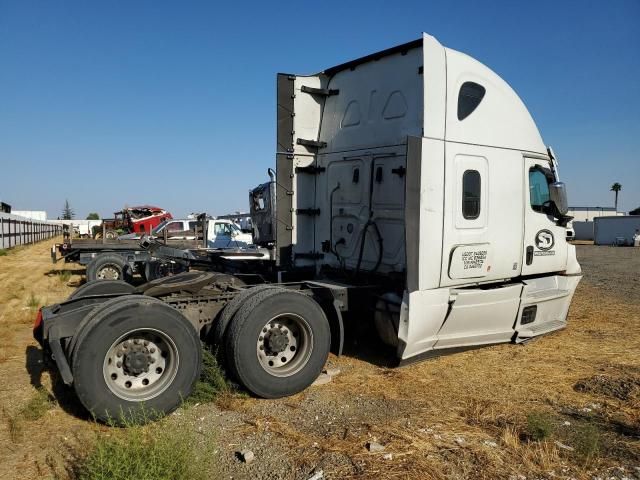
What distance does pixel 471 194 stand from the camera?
6043 mm

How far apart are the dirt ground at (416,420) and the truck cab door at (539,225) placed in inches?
46.0

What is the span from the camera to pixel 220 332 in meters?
5.01

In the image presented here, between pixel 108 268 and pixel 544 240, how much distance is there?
11131 mm

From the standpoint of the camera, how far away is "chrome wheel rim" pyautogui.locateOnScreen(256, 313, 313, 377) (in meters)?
5.06

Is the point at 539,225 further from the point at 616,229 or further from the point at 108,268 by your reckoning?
the point at 616,229

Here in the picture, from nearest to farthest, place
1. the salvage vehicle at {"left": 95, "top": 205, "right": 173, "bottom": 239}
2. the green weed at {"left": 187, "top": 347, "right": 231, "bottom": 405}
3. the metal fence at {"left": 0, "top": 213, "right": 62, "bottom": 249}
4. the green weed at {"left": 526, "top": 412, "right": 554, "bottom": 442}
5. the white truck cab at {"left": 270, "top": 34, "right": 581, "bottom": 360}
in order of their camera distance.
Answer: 1. the green weed at {"left": 526, "top": 412, "right": 554, "bottom": 442}
2. the green weed at {"left": 187, "top": 347, "right": 231, "bottom": 405}
3. the white truck cab at {"left": 270, "top": 34, "right": 581, "bottom": 360}
4. the salvage vehicle at {"left": 95, "top": 205, "right": 173, "bottom": 239}
5. the metal fence at {"left": 0, "top": 213, "right": 62, "bottom": 249}

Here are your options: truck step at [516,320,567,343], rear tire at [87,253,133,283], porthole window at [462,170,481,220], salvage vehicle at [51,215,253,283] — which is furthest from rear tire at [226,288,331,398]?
rear tire at [87,253,133,283]

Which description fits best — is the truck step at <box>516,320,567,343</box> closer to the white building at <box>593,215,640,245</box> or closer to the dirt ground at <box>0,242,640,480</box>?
the dirt ground at <box>0,242,640,480</box>

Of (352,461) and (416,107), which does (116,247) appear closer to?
(416,107)

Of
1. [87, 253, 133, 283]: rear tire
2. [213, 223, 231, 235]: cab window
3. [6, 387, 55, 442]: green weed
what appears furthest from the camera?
[213, 223, 231, 235]: cab window

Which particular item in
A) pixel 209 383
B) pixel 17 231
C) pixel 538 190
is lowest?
pixel 209 383

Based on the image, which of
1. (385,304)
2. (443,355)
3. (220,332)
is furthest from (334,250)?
(220,332)

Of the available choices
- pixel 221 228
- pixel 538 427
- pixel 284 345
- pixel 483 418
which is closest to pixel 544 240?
pixel 483 418

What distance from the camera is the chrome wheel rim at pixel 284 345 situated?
5.06m
